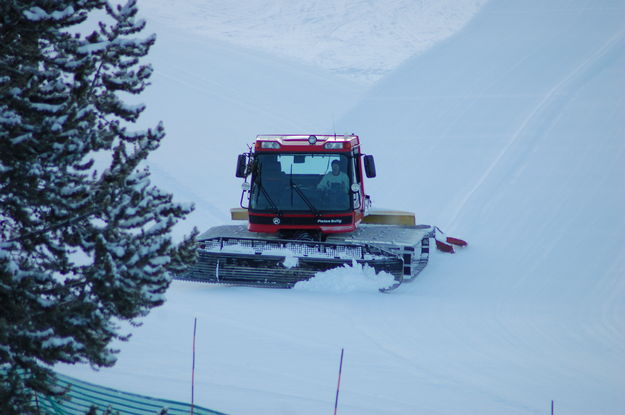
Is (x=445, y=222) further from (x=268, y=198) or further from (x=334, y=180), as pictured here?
(x=268, y=198)

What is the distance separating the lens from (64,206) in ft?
15.9

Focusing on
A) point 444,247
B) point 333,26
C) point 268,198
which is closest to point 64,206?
point 268,198

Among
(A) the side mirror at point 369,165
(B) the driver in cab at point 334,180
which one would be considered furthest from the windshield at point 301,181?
(A) the side mirror at point 369,165

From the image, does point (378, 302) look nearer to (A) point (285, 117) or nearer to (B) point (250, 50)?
(A) point (285, 117)

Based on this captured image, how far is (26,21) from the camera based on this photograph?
4785 mm

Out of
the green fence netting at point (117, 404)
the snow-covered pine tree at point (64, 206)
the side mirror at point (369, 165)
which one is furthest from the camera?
the side mirror at point (369, 165)

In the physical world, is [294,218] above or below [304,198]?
below

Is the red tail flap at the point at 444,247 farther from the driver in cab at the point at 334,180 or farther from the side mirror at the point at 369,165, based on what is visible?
the side mirror at the point at 369,165

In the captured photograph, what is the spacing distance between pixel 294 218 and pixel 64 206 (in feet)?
23.9

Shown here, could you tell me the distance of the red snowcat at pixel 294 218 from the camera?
1131cm

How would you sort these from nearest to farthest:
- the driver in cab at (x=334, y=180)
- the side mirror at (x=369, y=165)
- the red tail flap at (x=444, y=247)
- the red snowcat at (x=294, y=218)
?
the red snowcat at (x=294, y=218) → the side mirror at (x=369, y=165) → the driver in cab at (x=334, y=180) → the red tail flap at (x=444, y=247)

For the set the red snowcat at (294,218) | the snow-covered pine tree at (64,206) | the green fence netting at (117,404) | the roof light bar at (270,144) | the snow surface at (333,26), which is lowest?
the green fence netting at (117,404)

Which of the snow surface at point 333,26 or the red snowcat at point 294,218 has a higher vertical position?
the snow surface at point 333,26

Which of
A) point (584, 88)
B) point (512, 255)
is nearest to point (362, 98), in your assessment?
point (584, 88)
